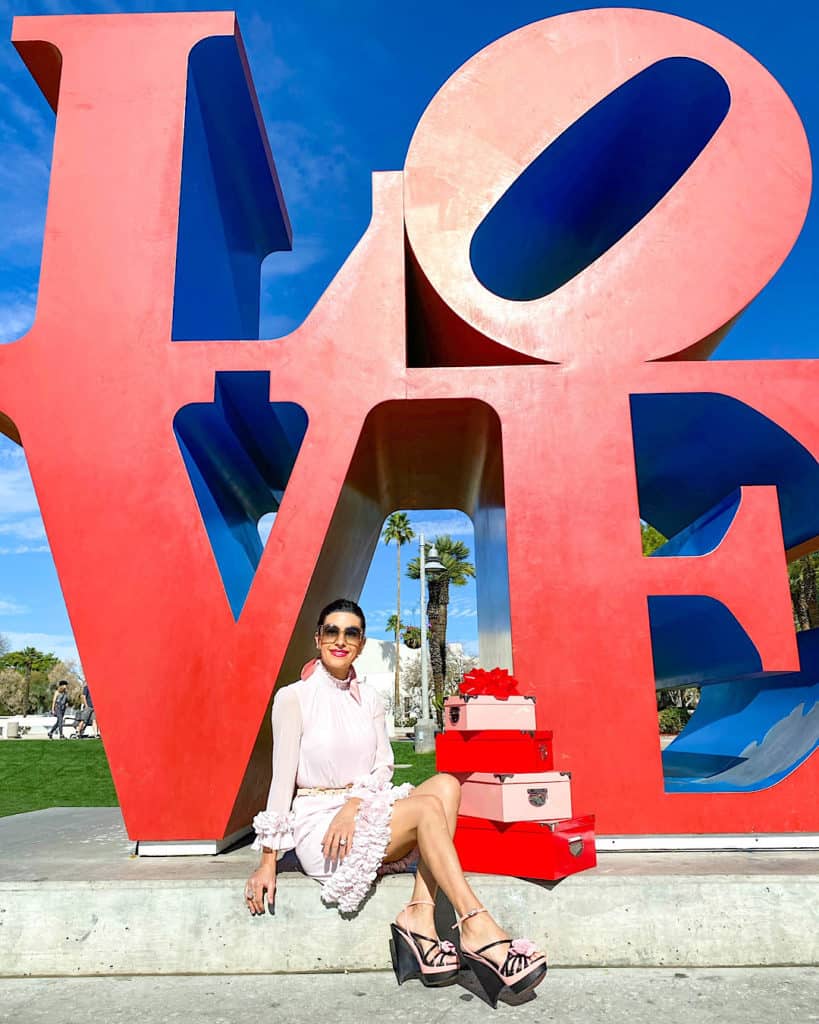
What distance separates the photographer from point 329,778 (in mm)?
3543

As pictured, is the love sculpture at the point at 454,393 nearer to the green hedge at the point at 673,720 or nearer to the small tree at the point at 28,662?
the green hedge at the point at 673,720

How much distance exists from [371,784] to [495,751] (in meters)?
0.91

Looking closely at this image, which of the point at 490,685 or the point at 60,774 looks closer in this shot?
the point at 490,685

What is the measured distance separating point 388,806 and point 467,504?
5.84m

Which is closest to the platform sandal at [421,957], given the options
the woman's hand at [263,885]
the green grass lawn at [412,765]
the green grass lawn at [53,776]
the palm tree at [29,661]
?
the woman's hand at [263,885]

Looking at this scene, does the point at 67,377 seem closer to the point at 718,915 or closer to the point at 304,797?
the point at 304,797

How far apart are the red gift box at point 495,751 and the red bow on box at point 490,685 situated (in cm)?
21

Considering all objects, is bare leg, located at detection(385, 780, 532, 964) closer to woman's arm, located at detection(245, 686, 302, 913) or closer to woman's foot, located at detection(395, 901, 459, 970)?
woman's foot, located at detection(395, 901, 459, 970)

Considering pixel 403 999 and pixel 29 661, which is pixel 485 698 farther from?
pixel 29 661

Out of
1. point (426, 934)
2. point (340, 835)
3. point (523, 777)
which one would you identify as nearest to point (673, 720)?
point (523, 777)

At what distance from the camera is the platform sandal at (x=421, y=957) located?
3059 mm

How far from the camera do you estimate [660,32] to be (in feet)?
18.9

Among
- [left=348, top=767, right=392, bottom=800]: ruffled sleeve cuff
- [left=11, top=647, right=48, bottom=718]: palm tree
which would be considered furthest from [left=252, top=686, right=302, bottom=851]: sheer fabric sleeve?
[left=11, top=647, right=48, bottom=718]: palm tree

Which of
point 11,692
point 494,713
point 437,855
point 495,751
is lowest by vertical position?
point 437,855
